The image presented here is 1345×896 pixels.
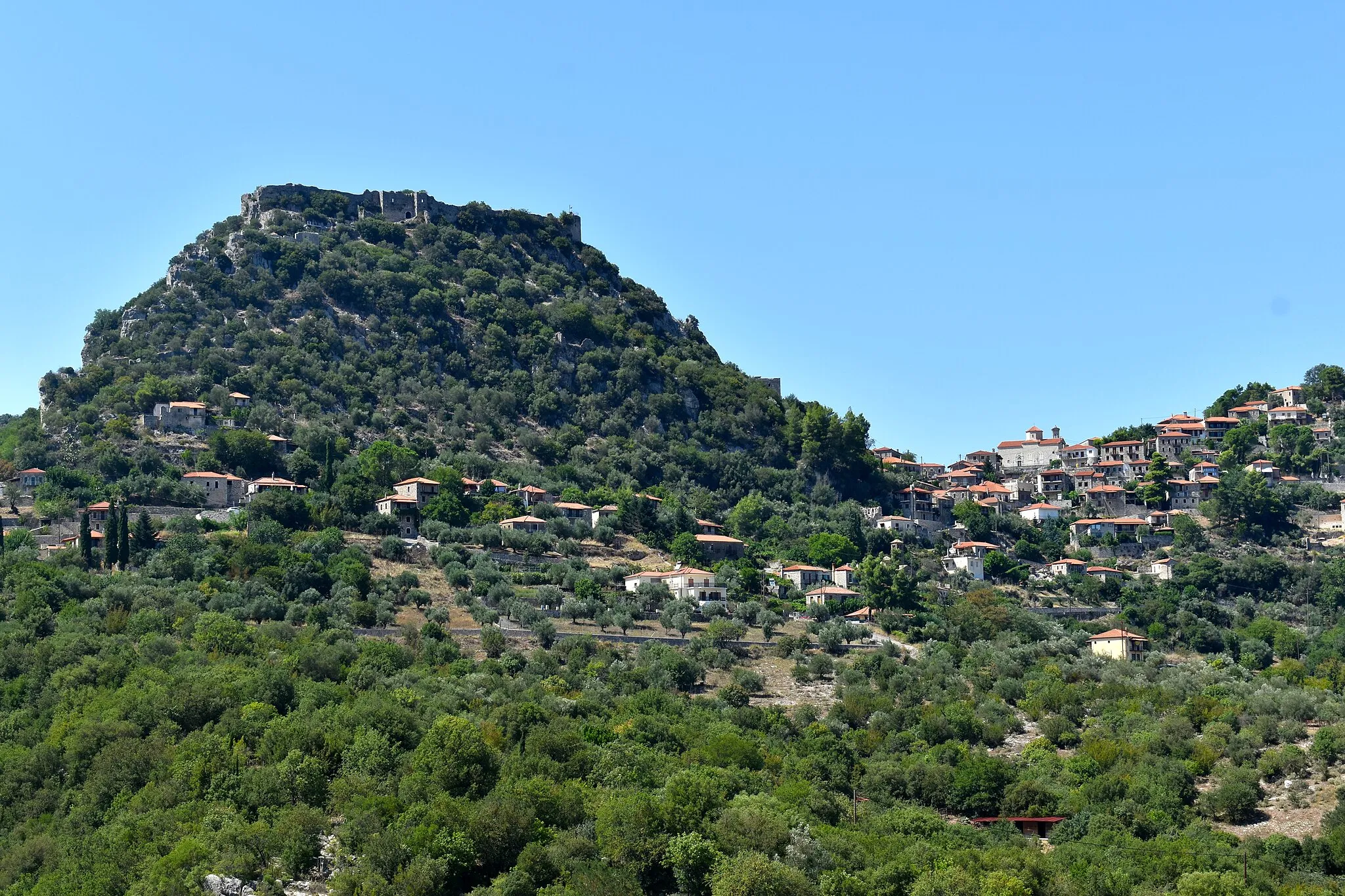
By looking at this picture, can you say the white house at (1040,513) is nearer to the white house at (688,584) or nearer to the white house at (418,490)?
the white house at (688,584)

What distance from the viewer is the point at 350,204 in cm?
12412

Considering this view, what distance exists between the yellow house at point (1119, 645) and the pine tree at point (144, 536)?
132 ft

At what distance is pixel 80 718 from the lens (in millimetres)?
49875

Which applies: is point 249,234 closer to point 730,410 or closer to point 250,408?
point 250,408

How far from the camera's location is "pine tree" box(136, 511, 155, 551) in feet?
230

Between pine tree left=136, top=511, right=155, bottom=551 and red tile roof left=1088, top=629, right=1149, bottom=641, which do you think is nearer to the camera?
pine tree left=136, top=511, right=155, bottom=551

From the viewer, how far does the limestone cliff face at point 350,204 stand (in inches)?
4793

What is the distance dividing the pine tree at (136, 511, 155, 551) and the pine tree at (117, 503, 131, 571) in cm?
78

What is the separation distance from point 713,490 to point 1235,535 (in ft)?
97.9

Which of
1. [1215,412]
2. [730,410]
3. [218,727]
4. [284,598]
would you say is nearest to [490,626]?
[284,598]

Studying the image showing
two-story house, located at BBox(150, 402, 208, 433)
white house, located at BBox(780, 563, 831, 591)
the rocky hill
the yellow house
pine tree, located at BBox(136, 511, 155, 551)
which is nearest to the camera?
pine tree, located at BBox(136, 511, 155, 551)

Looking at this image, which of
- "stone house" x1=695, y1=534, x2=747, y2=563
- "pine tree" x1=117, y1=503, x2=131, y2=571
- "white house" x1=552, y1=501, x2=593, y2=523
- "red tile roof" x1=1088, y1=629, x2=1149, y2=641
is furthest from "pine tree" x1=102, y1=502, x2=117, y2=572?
"red tile roof" x1=1088, y1=629, x2=1149, y2=641

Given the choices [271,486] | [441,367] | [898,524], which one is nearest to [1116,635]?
[898,524]

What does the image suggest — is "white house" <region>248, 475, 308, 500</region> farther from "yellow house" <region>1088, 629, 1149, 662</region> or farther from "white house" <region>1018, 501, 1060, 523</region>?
"white house" <region>1018, 501, 1060, 523</region>
